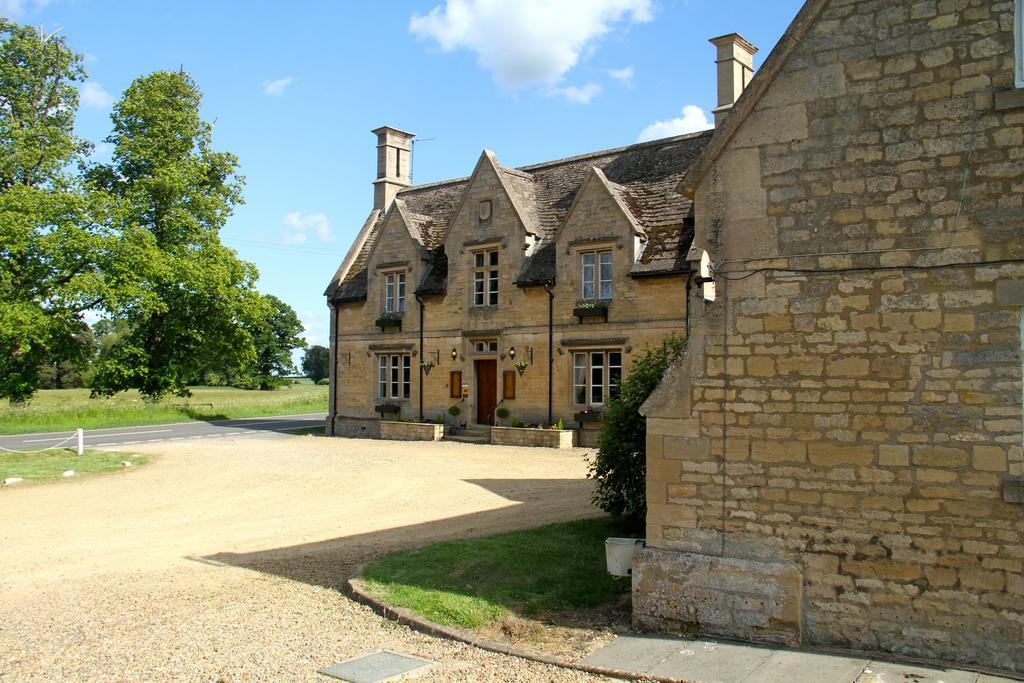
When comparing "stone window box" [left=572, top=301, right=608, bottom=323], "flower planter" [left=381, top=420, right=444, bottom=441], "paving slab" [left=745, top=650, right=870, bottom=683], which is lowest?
"paving slab" [left=745, top=650, right=870, bottom=683]

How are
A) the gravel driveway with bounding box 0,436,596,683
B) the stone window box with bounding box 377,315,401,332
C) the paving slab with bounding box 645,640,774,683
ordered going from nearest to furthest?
the paving slab with bounding box 645,640,774,683 < the gravel driveway with bounding box 0,436,596,683 < the stone window box with bounding box 377,315,401,332

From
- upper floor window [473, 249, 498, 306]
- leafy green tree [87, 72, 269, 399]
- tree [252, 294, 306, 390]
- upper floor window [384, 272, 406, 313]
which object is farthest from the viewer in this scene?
tree [252, 294, 306, 390]

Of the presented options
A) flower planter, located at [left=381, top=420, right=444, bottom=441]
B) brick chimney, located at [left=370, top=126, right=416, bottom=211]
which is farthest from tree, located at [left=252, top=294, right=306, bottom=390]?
flower planter, located at [left=381, top=420, right=444, bottom=441]

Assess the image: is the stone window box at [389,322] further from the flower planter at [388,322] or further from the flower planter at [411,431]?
the flower planter at [411,431]

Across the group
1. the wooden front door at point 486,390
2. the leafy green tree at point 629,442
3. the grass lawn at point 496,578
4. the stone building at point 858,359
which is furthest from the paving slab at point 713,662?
the wooden front door at point 486,390

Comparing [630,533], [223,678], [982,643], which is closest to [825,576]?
[982,643]

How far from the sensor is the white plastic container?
8086mm

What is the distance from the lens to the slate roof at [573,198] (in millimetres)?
23891

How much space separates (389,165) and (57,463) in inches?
754

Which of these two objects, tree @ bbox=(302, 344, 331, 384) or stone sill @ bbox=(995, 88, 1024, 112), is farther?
tree @ bbox=(302, 344, 331, 384)

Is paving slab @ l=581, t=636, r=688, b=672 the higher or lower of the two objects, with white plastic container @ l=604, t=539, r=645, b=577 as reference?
lower

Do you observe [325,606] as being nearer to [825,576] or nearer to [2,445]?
[825,576]

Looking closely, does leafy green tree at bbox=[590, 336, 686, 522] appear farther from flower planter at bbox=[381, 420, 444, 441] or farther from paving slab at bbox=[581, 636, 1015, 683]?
flower planter at bbox=[381, 420, 444, 441]

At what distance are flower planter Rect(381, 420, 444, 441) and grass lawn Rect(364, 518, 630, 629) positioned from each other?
16.7 metres
